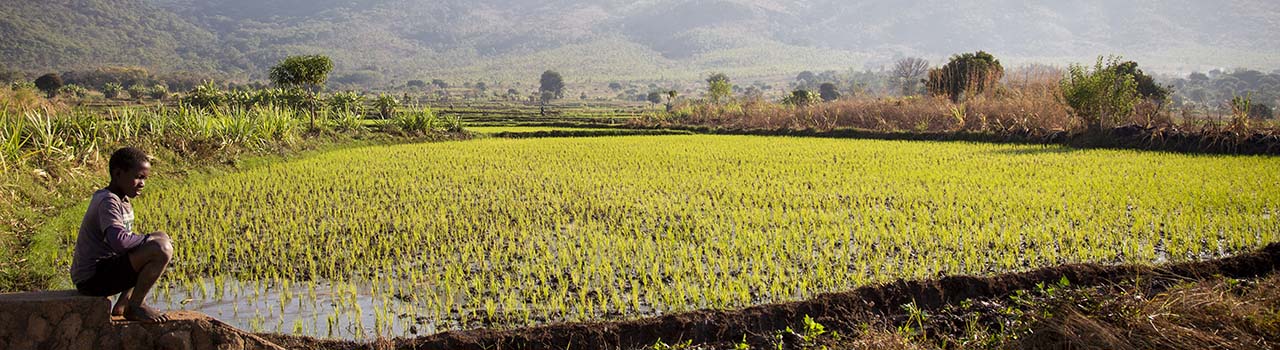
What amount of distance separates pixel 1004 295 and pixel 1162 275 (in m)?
1.30

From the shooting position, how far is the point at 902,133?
2261 centimetres

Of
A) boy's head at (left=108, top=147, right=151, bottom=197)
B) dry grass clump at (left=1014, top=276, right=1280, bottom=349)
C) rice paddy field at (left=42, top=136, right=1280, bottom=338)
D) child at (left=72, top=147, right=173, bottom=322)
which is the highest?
boy's head at (left=108, top=147, right=151, bottom=197)

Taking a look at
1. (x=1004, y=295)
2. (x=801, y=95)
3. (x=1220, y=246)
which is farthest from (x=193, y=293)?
(x=801, y=95)

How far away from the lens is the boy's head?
3996mm

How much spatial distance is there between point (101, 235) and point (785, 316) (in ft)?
12.0

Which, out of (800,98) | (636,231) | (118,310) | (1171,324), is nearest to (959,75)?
(800,98)

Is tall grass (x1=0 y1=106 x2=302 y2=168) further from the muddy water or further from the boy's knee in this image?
the boy's knee

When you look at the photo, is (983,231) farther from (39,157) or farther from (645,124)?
(645,124)

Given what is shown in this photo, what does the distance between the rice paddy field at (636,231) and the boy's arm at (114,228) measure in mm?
1207

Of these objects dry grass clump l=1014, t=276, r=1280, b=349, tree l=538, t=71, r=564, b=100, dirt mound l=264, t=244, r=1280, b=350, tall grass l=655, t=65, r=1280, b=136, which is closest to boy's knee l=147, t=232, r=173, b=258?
→ dirt mound l=264, t=244, r=1280, b=350

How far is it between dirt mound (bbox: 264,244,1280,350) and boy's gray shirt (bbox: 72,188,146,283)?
0.89 metres

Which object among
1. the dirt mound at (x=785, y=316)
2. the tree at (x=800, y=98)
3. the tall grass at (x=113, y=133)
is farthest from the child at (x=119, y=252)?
the tree at (x=800, y=98)

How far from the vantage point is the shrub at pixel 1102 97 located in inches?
724

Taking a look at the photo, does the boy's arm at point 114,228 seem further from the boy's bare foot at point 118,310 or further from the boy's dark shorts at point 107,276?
the boy's bare foot at point 118,310
